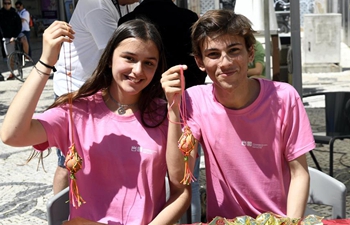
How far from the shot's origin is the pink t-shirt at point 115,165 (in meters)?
2.45

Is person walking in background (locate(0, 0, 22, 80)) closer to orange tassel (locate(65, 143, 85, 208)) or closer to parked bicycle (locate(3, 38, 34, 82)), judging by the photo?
parked bicycle (locate(3, 38, 34, 82))

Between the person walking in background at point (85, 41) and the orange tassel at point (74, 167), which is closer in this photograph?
the orange tassel at point (74, 167)

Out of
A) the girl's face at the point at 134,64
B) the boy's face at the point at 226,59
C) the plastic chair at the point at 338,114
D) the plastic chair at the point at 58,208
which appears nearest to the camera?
the boy's face at the point at 226,59

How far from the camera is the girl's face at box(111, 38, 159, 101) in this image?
2.48 metres

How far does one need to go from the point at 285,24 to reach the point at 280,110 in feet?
22.6

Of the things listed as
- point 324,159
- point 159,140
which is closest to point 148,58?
point 159,140

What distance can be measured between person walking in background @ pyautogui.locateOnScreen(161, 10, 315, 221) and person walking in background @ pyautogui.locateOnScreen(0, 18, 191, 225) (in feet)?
0.46

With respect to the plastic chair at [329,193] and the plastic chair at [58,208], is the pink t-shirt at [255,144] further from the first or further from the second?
the plastic chair at [58,208]

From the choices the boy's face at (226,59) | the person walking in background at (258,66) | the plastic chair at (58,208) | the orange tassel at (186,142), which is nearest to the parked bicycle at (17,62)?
the person walking in background at (258,66)

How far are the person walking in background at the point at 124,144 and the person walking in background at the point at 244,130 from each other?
14cm

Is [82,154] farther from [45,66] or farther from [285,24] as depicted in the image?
[285,24]

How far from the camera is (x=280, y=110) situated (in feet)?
8.03

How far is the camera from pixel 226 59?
7.79 ft

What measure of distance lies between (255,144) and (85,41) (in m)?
1.50
